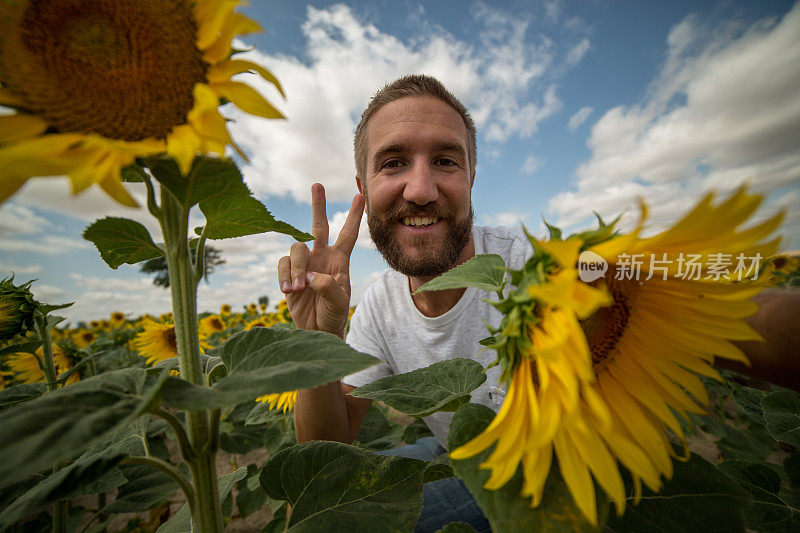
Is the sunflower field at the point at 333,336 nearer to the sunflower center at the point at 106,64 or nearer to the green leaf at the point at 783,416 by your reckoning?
the sunflower center at the point at 106,64

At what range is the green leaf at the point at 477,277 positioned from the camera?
1.97ft

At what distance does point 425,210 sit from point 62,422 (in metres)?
1.90

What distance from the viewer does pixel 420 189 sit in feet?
6.77

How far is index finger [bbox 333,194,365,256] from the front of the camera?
1.96m

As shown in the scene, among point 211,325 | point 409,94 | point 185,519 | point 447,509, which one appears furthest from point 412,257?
point 211,325

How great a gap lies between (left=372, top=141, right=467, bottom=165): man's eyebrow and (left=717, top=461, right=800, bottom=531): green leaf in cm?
194

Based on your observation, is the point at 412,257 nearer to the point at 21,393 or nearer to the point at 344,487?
the point at 344,487

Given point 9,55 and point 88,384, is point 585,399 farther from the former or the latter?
point 9,55

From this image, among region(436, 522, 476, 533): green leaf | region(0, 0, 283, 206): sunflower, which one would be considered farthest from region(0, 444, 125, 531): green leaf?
region(436, 522, 476, 533): green leaf

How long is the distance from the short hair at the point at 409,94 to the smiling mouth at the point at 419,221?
69 cm

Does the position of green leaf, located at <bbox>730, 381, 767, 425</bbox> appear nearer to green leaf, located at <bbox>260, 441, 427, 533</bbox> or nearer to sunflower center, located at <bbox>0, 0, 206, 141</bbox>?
green leaf, located at <bbox>260, 441, 427, 533</bbox>

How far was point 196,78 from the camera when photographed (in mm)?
557

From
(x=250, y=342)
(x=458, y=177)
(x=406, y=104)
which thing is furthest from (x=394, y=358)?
(x=250, y=342)

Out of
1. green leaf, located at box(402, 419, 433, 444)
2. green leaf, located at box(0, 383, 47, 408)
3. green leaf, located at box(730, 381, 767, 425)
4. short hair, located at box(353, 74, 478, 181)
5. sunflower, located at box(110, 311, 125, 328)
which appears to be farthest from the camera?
sunflower, located at box(110, 311, 125, 328)
